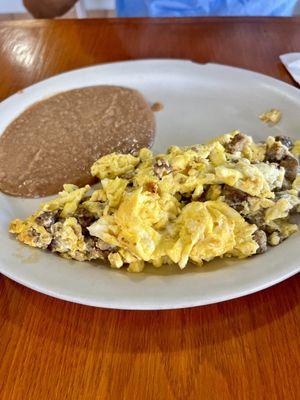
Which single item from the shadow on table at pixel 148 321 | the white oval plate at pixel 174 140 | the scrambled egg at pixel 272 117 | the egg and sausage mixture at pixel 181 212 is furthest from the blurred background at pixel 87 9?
the shadow on table at pixel 148 321

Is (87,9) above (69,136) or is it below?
below

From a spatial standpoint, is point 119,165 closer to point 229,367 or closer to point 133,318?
point 133,318

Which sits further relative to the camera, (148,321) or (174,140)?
(174,140)

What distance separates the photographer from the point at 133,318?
97 cm

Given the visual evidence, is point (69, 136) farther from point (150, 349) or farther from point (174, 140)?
point (150, 349)

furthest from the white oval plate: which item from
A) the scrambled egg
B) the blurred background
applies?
the blurred background

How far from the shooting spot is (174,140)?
1.45m

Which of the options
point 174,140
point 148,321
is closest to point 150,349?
point 148,321

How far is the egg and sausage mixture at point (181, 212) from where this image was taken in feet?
3.16

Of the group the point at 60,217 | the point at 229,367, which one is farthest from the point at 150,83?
the point at 229,367

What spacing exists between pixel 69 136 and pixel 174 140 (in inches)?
14.0

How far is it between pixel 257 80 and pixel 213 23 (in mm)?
507

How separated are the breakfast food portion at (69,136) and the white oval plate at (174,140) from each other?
0.04 metres

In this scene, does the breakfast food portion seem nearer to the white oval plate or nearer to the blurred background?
the white oval plate
